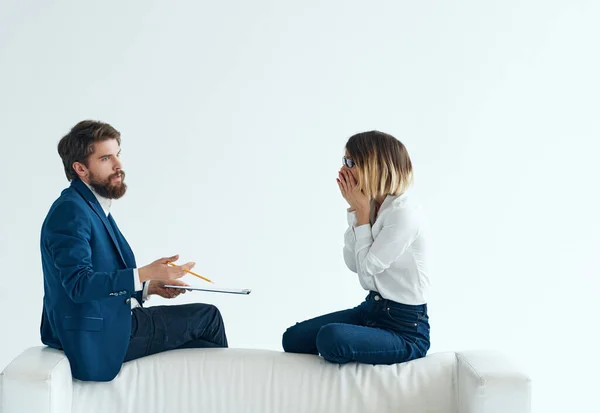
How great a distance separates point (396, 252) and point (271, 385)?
629 mm

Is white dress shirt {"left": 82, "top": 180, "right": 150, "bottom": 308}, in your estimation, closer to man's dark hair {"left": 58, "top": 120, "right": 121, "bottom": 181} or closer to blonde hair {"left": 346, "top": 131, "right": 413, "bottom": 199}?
man's dark hair {"left": 58, "top": 120, "right": 121, "bottom": 181}

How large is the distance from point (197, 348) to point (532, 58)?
7.87 ft

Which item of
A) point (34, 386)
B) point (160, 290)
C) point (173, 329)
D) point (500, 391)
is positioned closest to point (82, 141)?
point (160, 290)

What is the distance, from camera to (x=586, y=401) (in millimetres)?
4312

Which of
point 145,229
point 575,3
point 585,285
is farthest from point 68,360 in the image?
point 575,3

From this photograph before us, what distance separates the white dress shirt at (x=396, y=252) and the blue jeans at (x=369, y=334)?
0.05 meters

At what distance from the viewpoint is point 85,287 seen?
2559 mm

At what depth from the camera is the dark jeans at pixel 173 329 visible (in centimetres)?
288

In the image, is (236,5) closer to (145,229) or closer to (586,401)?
(145,229)

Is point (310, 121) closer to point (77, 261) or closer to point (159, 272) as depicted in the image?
point (159, 272)

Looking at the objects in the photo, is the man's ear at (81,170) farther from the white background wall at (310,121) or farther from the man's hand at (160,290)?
the white background wall at (310,121)

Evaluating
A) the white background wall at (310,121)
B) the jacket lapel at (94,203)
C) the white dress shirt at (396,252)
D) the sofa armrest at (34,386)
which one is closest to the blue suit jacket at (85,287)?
the jacket lapel at (94,203)

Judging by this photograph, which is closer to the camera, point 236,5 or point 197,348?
point 197,348

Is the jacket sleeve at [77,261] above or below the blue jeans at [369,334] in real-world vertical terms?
above
